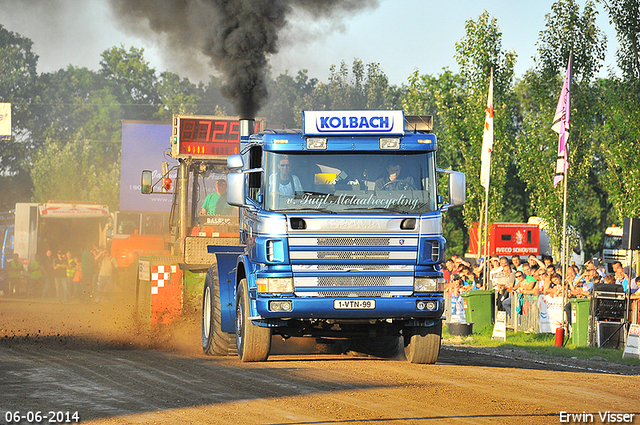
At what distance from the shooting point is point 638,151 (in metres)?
29.3

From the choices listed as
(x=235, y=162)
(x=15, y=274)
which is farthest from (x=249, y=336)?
(x=15, y=274)

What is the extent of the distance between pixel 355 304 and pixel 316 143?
2051mm

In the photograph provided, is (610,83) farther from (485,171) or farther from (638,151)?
(485,171)

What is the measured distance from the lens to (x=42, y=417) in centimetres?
802

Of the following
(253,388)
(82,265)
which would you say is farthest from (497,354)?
(82,265)

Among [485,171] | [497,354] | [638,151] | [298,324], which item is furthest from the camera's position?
[638,151]

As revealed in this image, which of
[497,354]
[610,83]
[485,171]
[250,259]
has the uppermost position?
[610,83]

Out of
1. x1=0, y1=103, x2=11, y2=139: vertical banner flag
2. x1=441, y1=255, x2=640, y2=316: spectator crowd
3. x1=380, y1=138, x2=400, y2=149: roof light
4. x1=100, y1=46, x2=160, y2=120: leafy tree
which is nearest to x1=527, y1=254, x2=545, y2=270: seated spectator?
x1=441, y1=255, x2=640, y2=316: spectator crowd

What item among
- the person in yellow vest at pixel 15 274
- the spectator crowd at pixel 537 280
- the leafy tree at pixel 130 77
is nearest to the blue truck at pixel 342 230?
the spectator crowd at pixel 537 280

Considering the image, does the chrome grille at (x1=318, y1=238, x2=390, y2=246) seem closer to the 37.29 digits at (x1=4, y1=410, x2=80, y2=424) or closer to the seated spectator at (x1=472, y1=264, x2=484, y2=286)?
the 37.29 digits at (x1=4, y1=410, x2=80, y2=424)

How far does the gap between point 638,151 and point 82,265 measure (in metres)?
20.2

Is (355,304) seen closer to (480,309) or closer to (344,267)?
(344,267)

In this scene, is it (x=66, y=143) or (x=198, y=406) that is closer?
(x=198, y=406)

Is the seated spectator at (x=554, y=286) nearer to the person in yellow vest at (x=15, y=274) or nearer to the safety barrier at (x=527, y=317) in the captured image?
the safety barrier at (x=527, y=317)
